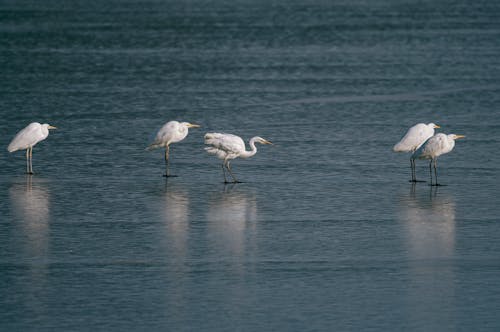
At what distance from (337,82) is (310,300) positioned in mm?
20934

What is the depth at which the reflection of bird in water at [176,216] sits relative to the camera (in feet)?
51.4

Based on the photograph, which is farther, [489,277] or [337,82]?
[337,82]

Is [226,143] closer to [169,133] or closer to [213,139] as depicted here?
[213,139]

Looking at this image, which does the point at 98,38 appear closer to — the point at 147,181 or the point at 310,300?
the point at 147,181

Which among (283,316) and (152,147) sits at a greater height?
(152,147)

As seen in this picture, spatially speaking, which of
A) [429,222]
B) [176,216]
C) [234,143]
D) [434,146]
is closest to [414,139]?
[434,146]

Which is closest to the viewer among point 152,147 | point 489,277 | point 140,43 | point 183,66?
point 489,277

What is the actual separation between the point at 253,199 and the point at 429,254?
429 cm

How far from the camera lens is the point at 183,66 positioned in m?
38.4

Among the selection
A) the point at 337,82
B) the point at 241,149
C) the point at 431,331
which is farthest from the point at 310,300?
the point at 337,82

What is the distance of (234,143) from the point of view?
20156mm

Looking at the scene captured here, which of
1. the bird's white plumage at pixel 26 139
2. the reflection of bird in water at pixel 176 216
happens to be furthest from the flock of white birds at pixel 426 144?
the bird's white plumage at pixel 26 139

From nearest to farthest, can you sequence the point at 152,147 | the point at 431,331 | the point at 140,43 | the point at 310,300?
1. the point at 431,331
2. the point at 310,300
3. the point at 152,147
4. the point at 140,43

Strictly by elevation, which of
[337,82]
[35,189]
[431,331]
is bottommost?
[431,331]
